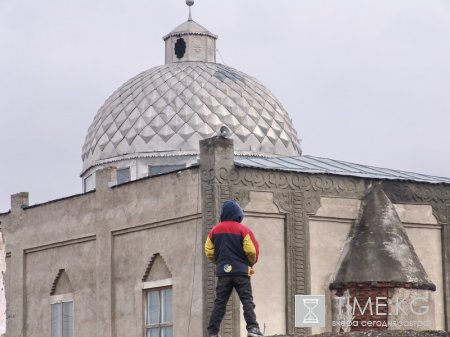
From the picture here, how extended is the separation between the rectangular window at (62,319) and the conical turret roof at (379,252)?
7.03 m

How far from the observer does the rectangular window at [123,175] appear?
Result: 108 feet

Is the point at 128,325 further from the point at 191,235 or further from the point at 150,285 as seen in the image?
the point at 191,235

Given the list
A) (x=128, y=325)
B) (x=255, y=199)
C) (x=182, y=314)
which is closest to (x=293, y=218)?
(x=255, y=199)

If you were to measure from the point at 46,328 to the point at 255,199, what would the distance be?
7.85 m

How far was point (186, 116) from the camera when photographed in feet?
109

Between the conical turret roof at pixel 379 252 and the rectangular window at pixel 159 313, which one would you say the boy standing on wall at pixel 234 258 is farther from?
the rectangular window at pixel 159 313

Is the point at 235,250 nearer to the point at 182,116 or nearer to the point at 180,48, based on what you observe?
the point at 182,116

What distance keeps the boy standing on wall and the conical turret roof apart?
11.3 metres

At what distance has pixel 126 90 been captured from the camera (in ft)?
116

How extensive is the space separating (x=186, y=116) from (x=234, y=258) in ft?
65.0

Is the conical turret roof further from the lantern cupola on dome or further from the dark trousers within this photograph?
the dark trousers

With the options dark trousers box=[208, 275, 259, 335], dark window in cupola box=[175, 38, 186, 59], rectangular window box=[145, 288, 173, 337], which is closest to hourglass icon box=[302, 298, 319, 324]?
rectangular window box=[145, 288, 173, 337]

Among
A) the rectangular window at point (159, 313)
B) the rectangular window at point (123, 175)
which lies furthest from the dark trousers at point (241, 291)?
the rectangular window at point (123, 175)

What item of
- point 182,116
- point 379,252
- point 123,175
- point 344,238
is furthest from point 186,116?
point 379,252
